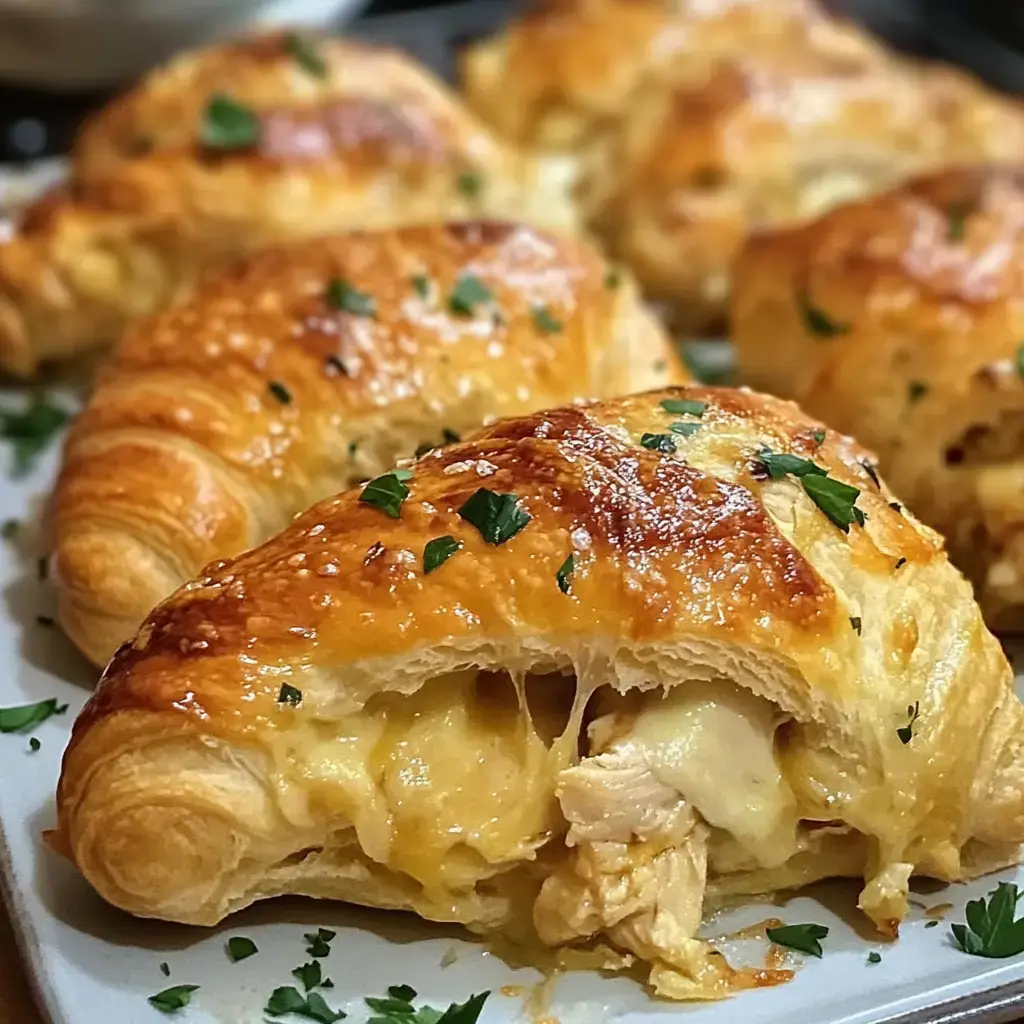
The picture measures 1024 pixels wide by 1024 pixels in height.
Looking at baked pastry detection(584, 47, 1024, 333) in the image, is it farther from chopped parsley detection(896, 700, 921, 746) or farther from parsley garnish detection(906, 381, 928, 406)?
chopped parsley detection(896, 700, 921, 746)

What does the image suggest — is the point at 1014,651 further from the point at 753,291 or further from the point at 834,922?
the point at 753,291

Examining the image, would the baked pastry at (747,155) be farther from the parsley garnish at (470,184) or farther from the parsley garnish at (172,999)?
the parsley garnish at (172,999)

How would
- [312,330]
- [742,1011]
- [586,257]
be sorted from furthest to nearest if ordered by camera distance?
[586,257]
[312,330]
[742,1011]

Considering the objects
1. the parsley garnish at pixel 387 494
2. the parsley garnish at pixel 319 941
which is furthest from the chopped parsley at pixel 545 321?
the parsley garnish at pixel 319 941

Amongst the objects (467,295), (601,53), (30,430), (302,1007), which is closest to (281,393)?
(467,295)

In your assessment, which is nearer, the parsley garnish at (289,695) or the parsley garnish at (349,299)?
the parsley garnish at (289,695)

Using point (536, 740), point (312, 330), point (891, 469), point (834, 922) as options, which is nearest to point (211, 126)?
point (312, 330)
